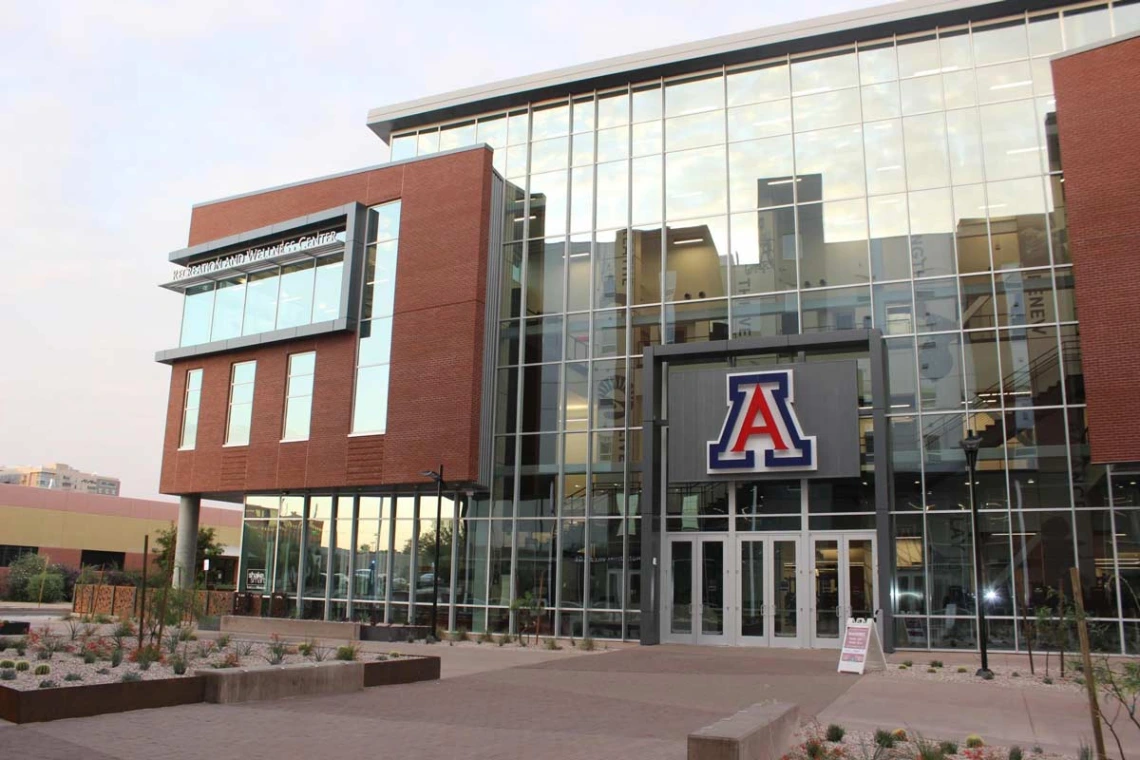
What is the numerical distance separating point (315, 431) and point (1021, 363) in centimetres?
2199

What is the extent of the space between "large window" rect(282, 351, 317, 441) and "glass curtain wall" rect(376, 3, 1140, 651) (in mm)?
7427

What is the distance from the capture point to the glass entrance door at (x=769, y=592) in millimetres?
25594

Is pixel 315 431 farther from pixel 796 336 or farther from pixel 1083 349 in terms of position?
pixel 1083 349

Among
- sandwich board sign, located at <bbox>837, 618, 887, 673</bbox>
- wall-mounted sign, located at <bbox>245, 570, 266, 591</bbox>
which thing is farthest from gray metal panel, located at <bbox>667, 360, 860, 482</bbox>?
wall-mounted sign, located at <bbox>245, 570, 266, 591</bbox>

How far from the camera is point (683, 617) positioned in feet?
87.8

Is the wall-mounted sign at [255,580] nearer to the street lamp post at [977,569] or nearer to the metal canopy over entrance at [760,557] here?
the metal canopy over entrance at [760,557]

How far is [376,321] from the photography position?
108ft

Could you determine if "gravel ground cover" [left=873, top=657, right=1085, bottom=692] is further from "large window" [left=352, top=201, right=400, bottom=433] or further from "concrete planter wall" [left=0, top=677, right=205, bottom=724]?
"large window" [left=352, top=201, right=400, bottom=433]

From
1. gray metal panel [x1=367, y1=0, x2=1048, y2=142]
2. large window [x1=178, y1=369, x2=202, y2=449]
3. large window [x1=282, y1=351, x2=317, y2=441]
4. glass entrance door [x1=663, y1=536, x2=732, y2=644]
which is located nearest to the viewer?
glass entrance door [x1=663, y1=536, x2=732, y2=644]

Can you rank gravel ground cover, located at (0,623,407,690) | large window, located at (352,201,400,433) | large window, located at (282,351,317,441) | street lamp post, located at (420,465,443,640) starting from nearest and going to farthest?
gravel ground cover, located at (0,623,407,690) → street lamp post, located at (420,465,443,640) → large window, located at (352,201,400,433) → large window, located at (282,351,317,441)

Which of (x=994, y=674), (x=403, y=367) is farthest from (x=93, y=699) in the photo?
(x=403, y=367)

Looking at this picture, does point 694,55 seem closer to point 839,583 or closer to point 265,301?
point 839,583

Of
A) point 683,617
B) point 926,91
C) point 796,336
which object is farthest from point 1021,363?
point 683,617

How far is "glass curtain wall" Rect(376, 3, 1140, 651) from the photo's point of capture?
80.9ft
